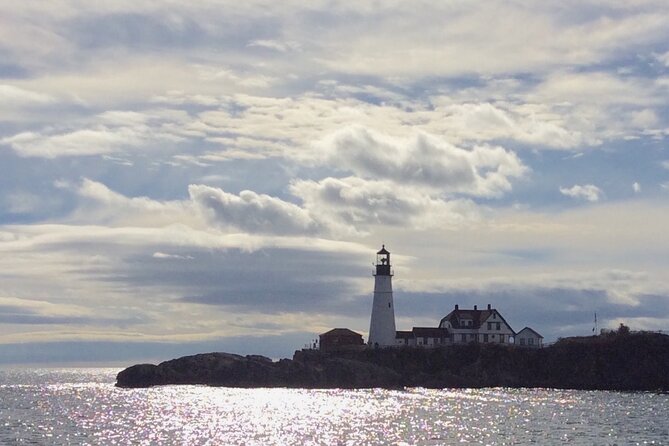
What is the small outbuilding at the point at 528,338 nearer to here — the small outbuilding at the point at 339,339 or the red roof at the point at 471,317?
the red roof at the point at 471,317

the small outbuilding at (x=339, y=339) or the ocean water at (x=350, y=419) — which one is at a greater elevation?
the small outbuilding at (x=339, y=339)

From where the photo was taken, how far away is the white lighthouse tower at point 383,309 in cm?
14050

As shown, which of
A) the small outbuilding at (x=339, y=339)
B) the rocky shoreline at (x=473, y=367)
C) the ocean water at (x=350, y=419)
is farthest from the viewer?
the small outbuilding at (x=339, y=339)

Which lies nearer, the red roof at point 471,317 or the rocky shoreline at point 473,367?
the rocky shoreline at point 473,367

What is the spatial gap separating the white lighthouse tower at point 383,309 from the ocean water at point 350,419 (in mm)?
15054

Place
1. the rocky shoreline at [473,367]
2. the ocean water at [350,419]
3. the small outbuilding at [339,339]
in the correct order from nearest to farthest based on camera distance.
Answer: the ocean water at [350,419] → the rocky shoreline at [473,367] → the small outbuilding at [339,339]

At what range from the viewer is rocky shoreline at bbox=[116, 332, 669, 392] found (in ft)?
415

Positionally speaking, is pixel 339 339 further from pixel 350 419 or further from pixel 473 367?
pixel 350 419

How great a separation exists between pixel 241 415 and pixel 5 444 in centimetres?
3046

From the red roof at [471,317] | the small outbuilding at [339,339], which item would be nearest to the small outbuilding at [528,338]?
the red roof at [471,317]

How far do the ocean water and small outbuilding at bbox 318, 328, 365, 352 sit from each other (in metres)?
17.0

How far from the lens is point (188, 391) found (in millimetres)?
137250

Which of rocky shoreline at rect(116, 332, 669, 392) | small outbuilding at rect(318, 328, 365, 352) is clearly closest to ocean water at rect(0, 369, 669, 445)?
rocky shoreline at rect(116, 332, 669, 392)

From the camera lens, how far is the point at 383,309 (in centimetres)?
14088
